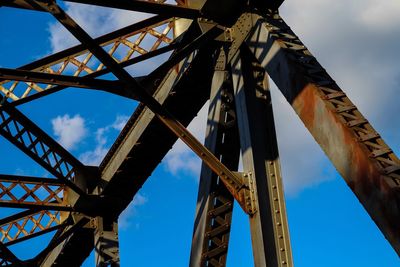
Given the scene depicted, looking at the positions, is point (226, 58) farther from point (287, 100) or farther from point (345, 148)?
point (345, 148)

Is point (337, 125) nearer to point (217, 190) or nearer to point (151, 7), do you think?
point (217, 190)

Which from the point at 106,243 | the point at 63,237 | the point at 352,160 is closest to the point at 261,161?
the point at 352,160

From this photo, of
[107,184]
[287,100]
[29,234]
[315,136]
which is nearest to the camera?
[315,136]

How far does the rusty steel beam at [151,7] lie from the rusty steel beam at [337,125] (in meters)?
1.38

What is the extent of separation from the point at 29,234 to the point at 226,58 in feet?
24.6

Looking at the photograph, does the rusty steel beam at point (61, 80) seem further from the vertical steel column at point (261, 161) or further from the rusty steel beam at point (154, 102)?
the vertical steel column at point (261, 161)

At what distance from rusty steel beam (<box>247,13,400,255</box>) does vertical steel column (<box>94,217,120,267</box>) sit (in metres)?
6.83

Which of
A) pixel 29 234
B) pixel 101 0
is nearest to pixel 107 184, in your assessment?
pixel 29 234

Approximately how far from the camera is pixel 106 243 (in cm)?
1498

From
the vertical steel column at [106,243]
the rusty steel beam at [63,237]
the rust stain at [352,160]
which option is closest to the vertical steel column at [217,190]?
the rust stain at [352,160]

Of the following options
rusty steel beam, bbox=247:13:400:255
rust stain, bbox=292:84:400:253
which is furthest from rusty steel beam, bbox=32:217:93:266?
rust stain, bbox=292:84:400:253

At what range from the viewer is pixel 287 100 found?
8227 millimetres

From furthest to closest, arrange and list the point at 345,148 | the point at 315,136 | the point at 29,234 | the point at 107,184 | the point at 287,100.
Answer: the point at 29,234, the point at 107,184, the point at 287,100, the point at 315,136, the point at 345,148

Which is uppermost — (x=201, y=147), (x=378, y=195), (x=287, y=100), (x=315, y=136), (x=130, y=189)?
(x=130, y=189)
